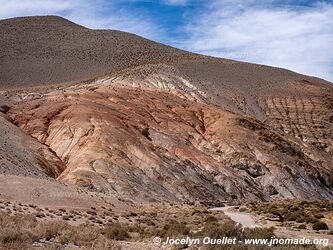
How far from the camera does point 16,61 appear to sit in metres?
104

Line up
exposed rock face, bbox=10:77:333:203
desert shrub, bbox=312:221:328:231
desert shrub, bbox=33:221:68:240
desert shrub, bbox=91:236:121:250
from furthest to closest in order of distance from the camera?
exposed rock face, bbox=10:77:333:203
desert shrub, bbox=312:221:328:231
desert shrub, bbox=33:221:68:240
desert shrub, bbox=91:236:121:250

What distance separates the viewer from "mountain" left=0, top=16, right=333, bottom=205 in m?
49.5

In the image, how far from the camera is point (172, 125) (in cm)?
6306

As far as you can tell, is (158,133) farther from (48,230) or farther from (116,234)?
(48,230)

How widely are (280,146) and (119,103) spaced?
70.1ft

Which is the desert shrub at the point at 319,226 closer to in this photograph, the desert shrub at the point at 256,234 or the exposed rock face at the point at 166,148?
the desert shrub at the point at 256,234

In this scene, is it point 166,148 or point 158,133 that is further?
point 158,133

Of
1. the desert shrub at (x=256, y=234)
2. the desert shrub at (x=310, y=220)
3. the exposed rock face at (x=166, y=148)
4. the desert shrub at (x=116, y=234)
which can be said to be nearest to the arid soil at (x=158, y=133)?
the exposed rock face at (x=166, y=148)

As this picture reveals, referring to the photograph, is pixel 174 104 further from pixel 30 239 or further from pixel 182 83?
pixel 30 239

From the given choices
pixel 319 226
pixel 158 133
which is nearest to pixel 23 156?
pixel 158 133

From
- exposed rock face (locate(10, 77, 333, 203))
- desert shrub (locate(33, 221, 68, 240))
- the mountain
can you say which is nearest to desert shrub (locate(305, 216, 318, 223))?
the mountain

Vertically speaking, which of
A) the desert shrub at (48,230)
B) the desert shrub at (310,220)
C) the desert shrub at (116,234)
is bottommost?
the desert shrub at (310,220)

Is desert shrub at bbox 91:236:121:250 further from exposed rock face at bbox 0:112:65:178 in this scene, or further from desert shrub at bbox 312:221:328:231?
exposed rock face at bbox 0:112:65:178

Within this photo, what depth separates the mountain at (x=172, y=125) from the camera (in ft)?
163
